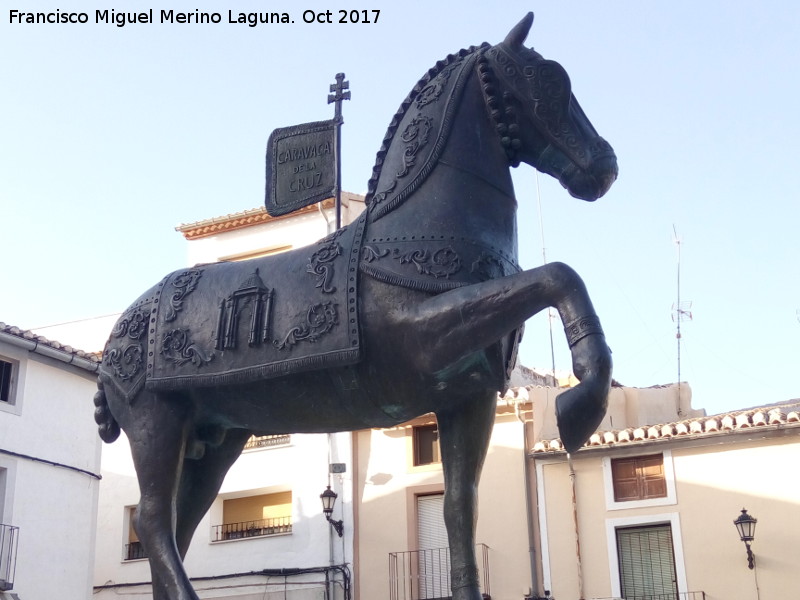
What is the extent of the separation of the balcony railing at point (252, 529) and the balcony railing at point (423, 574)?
283cm

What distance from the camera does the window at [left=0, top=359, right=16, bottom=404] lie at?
20281 mm

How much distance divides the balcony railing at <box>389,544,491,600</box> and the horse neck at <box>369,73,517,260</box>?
19.1 metres

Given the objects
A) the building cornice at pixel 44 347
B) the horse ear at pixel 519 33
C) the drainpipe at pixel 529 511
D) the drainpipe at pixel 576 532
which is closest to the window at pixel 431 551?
the drainpipe at pixel 529 511

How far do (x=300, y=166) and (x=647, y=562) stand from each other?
18.1m

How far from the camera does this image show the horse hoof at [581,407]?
4.36 m

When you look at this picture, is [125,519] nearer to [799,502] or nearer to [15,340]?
[15,340]

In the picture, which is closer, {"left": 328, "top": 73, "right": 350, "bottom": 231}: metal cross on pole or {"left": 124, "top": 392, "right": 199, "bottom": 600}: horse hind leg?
{"left": 124, "top": 392, "right": 199, "bottom": 600}: horse hind leg

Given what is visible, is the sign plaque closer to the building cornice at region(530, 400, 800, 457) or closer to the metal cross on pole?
the metal cross on pole

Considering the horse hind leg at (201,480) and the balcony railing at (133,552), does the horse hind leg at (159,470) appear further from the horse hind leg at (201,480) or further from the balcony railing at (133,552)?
the balcony railing at (133,552)

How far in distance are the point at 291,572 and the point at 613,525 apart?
6963mm

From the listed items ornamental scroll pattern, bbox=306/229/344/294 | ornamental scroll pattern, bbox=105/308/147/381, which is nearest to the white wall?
ornamental scroll pattern, bbox=105/308/147/381

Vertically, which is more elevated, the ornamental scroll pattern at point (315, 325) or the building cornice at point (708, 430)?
the building cornice at point (708, 430)

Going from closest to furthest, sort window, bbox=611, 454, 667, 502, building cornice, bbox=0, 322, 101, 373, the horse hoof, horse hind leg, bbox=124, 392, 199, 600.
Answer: the horse hoof
horse hind leg, bbox=124, 392, 199, 600
building cornice, bbox=0, 322, 101, 373
window, bbox=611, 454, 667, 502

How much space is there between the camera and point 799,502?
2188cm
